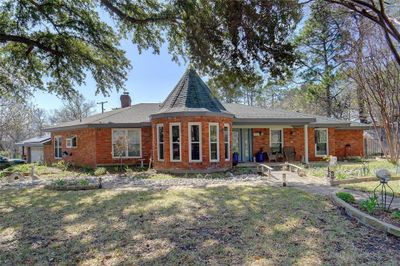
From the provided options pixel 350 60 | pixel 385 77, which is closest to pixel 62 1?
pixel 350 60

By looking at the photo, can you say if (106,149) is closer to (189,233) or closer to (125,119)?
(125,119)

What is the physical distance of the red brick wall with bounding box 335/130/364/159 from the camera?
2164cm

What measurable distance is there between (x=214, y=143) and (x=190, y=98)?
8.44 ft

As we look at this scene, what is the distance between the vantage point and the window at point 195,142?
14.5 meters

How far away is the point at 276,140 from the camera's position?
19.4 meters

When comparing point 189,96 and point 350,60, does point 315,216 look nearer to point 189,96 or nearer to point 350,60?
point 189,96

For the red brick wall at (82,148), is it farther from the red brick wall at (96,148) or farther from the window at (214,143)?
the window at (214,143)

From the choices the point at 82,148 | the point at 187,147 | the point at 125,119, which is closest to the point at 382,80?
the point at 187,147

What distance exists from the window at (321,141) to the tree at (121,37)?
471 inches

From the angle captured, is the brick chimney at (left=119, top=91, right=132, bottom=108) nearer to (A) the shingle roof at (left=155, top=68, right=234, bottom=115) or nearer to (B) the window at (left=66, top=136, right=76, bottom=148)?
(B) the window at (left=66, top=136, right=76, bottom=148)

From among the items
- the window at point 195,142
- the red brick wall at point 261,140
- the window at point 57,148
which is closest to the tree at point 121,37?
the window at point 195,142

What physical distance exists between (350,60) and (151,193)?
13.9m

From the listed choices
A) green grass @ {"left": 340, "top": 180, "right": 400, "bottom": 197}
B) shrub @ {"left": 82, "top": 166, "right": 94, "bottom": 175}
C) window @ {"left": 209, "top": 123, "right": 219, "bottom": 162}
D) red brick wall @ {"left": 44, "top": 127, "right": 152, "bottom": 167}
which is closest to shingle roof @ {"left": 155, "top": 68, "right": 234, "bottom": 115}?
window @ {"left": 209, "top": 123, "right": 219, "bottom": 162}

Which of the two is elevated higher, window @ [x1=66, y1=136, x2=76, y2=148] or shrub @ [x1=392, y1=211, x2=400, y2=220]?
window @ [x1=66, y1=136, x2=76, y2=148]
